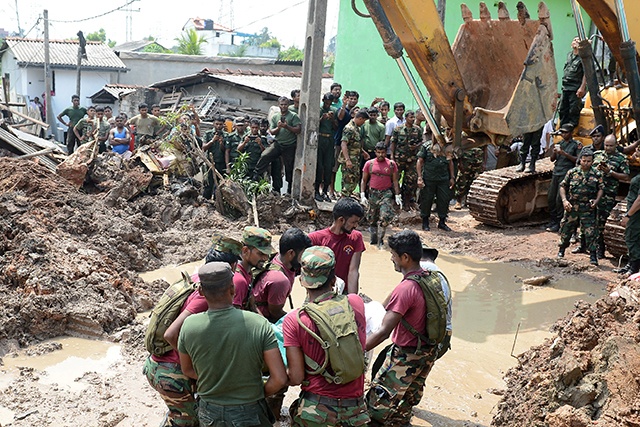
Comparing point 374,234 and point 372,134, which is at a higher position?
point 372,134

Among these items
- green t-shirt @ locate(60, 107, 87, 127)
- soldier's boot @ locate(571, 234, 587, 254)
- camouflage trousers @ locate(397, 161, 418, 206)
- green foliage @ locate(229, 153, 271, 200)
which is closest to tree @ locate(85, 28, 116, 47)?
green t-shirt @ locate(60, 107, 87, 127)

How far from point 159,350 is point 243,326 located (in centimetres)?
89

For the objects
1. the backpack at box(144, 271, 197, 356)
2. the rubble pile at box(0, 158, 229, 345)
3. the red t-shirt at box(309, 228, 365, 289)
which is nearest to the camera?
the backpack at box(144, 271, 197, 356)

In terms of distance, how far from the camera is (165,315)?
4500 mm

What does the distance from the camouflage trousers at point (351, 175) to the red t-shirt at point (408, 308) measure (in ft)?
28.0

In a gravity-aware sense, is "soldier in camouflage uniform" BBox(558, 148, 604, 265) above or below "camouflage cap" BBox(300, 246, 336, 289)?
below

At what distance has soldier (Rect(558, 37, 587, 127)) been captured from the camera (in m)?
11.6

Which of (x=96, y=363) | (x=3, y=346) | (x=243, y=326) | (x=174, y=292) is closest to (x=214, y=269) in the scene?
(x=243, y=326)

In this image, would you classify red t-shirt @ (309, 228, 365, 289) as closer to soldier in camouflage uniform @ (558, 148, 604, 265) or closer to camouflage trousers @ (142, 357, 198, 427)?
camouflage trousers @ (142, 357, 198, 427)

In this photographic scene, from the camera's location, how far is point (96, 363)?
7.16m

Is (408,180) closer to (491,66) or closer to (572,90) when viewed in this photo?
(572,90)

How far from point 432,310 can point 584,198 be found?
21.2ft

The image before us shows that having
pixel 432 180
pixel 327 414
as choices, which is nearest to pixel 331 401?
pixel 327 414

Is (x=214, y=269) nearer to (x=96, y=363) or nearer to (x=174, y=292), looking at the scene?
(x=174, y=292)
